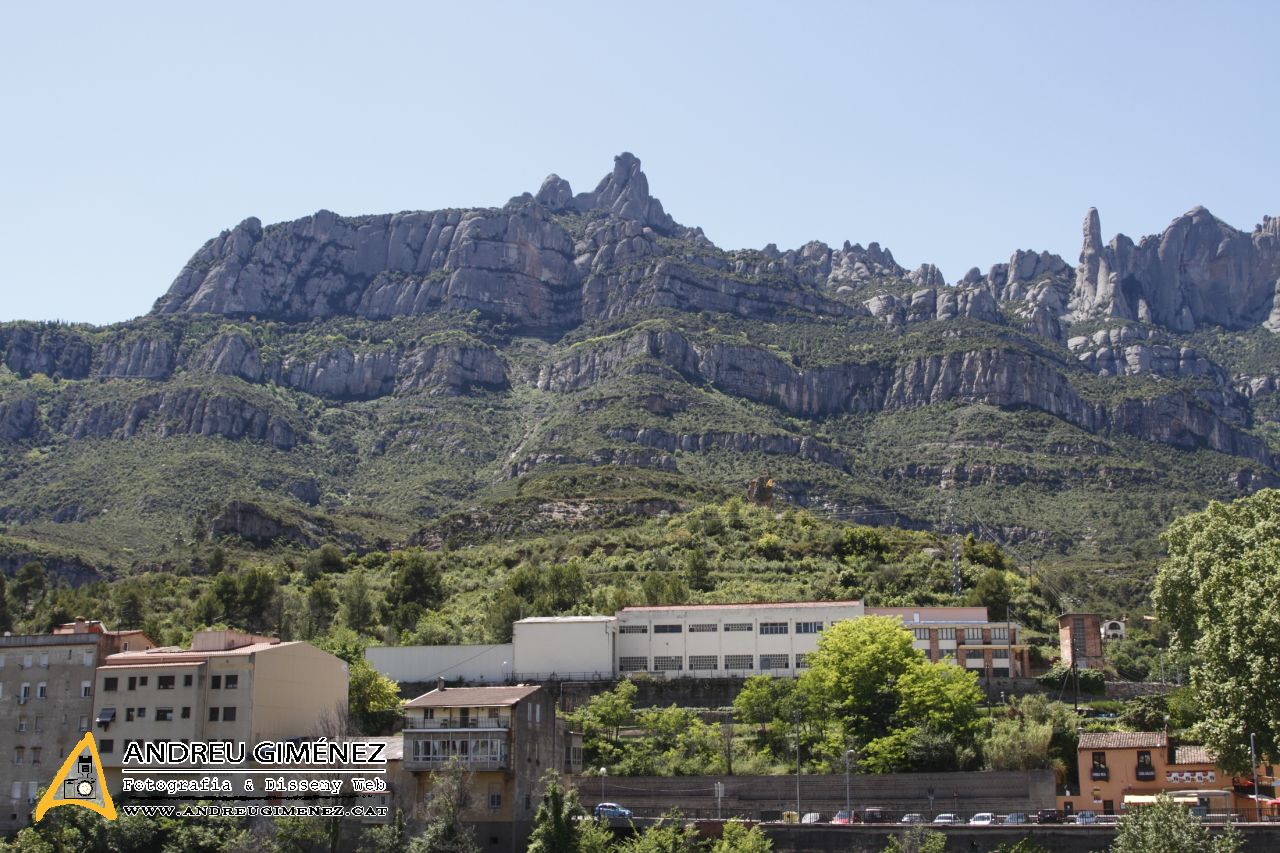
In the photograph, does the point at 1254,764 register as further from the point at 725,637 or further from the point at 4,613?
the point at 4,613

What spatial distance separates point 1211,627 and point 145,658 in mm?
55777

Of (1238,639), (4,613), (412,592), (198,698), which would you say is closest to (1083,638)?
(1238,639)

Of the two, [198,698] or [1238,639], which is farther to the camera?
[198,698]

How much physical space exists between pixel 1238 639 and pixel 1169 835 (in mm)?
14384

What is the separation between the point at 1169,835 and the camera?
57.2m

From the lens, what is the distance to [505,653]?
106812 millimetres

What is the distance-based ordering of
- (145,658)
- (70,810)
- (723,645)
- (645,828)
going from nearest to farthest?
(645,828)
(70,810)
(145,658)
(723,645)

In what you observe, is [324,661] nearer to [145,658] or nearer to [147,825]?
[145,658]

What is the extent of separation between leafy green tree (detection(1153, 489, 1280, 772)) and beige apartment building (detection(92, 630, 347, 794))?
47.4 meters

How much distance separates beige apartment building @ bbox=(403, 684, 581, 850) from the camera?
73.8 meters

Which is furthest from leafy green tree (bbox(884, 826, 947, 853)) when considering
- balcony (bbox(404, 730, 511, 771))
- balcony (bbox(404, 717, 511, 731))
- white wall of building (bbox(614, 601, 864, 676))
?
white wall of building (bbox(614, 601, 864, 676))

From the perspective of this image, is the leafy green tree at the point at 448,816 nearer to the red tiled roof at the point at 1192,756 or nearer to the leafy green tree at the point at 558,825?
the leafy green tree at the point at 558,825

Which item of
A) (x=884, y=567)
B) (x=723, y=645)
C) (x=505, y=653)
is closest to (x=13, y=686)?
(x=505, y=653)

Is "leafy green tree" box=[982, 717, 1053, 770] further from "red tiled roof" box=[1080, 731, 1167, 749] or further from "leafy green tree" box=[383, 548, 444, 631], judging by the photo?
"leafy green tree" box=[383, 548, 444, 631]
